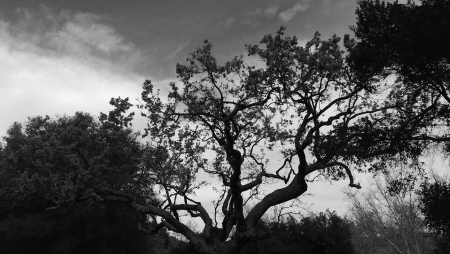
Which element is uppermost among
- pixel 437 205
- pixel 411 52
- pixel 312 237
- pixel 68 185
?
pixel 411 52

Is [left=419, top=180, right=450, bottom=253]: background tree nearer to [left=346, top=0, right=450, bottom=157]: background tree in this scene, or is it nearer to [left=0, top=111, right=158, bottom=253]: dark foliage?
[left=346, top=0, right=450, bottom=157]: background tree

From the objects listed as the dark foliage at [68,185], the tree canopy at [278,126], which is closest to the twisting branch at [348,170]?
the tree canopy at [278,126]

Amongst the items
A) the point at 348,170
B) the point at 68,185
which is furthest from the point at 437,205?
the point at 68,185

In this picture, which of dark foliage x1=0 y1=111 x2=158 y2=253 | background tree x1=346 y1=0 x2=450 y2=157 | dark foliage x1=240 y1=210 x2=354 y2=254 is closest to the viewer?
background tree x1=346 y1=0 x2=450 y2=157

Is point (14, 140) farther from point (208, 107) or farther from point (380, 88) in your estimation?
point (380, 88)

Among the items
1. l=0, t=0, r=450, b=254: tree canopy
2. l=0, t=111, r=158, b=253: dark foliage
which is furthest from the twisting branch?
l=0, t=111, r=158, b=253: dark foliage

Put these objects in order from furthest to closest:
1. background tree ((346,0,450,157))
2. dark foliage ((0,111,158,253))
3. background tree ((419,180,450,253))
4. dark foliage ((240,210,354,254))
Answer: dark foliage ((240,210,354,254)) < dark foliage ((0,111,158,253)) < background tree ((419,180,450,253)) < background tree ((346,0,450,157))

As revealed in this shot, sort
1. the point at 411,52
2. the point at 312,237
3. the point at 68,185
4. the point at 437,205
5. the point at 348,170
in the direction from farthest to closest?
1. the point at 312,237
2. the point at 68,185
3. the point at 348,170
4. the point at 437,205
5. the point at 411,52

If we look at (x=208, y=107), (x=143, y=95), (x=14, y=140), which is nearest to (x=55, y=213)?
(x=14, y=140)

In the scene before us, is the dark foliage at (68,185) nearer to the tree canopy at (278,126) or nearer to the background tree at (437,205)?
the tree canopy at (278,126)

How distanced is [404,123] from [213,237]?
35.4ft

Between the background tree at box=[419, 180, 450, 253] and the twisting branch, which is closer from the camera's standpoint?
the background tree at box=[419, 180, 450, 253]

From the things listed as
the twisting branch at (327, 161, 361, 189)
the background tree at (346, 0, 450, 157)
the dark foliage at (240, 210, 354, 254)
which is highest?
the background tree at (346, 0, 450, 157)

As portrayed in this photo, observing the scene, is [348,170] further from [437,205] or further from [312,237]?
[312,237]
